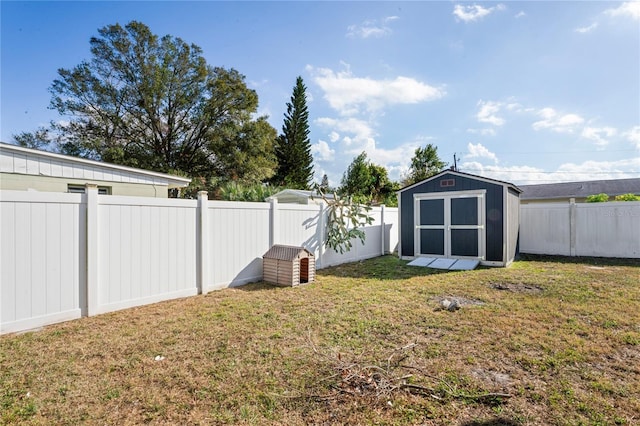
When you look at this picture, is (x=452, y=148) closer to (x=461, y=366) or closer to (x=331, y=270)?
(x=331, y=270)

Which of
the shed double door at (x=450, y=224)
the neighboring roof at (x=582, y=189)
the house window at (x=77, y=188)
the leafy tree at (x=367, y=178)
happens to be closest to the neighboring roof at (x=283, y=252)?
the shed double door at (x=450, y=224)

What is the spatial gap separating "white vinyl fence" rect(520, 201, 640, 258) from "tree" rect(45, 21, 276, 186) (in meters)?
15.3

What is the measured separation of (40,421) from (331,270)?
5.79 m

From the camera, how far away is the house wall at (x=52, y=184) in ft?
20.5

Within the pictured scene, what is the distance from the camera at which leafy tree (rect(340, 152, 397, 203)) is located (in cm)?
2603

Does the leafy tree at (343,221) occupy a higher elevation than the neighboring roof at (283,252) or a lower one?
higher

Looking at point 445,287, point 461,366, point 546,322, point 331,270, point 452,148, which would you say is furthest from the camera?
point 452,148

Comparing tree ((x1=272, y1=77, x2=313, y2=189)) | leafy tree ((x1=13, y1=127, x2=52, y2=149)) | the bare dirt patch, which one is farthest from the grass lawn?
tree ((x1=272, y1=77, x2=313, y2=189))

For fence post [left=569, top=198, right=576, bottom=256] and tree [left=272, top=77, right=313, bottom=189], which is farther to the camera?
tree [left=272, top=77, right=313, bottom=189]

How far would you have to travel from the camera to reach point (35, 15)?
791 cm

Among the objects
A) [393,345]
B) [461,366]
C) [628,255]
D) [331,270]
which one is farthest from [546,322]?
[628,255]

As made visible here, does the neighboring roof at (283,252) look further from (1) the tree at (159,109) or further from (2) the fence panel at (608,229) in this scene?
(1) the tree at (159,109)

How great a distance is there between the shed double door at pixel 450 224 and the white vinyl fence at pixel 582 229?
300 centimetres

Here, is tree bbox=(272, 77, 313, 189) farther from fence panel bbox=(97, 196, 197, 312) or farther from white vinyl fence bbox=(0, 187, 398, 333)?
fence panel bbox=(97, 196, 197, 312)
